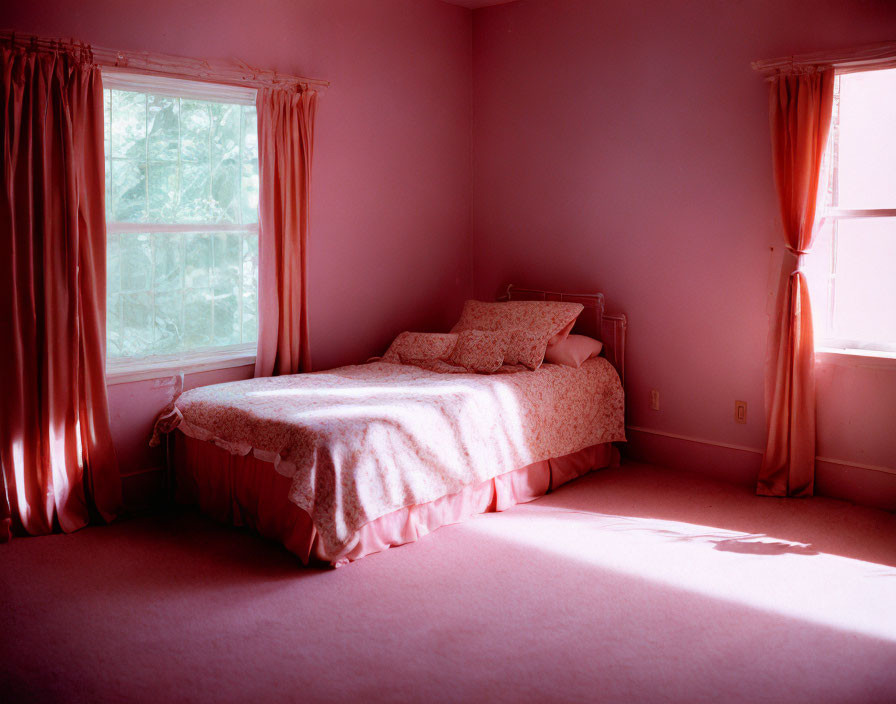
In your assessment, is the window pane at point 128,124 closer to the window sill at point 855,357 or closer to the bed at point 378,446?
the bed at point 378,446

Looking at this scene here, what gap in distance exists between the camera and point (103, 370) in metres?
3.71

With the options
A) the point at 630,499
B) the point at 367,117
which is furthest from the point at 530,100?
the point at 630,499

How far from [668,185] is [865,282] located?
112cm

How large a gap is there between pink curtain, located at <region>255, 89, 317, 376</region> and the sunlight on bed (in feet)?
4.67

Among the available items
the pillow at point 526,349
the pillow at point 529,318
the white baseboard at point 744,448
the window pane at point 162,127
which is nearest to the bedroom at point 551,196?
the white baseboard at point 744,448

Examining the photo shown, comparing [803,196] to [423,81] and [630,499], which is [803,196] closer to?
[630,499]

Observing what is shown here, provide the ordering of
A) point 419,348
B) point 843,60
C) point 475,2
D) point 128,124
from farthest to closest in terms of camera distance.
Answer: point 475,2
point 419,348
point 128,124
point 843,60

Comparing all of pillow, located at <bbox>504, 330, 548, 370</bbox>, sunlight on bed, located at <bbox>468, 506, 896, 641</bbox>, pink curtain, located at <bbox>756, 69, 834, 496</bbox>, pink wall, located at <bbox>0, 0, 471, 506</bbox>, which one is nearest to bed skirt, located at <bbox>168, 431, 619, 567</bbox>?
sunlight on bed, located at <bbox>468, 506, 896, 641</bbox>

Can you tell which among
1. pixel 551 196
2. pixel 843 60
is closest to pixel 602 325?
pixel 551 196

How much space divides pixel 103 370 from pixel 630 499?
2.58 m

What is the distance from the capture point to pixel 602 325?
483 cm

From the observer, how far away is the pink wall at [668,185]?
4.05 metres

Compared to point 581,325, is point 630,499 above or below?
below

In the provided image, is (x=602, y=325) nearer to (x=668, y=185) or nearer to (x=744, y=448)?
(x=668, y=185)
